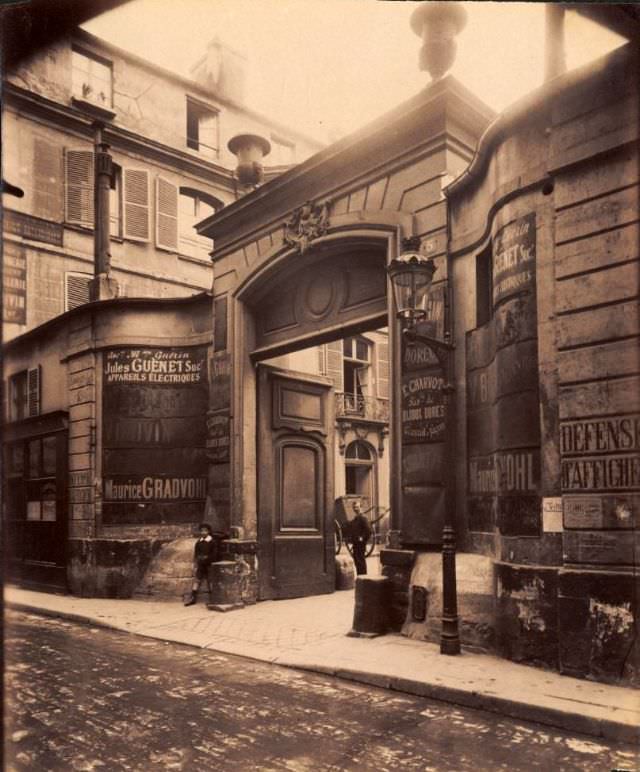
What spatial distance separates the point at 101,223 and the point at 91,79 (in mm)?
7627

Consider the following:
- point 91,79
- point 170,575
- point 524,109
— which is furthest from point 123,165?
point 524,109

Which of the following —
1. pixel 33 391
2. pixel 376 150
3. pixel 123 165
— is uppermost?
pixel 123 165

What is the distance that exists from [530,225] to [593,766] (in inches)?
192

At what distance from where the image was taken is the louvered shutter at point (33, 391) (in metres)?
15.0

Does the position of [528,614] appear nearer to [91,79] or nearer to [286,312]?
[286,312]

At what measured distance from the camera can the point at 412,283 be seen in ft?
24.8

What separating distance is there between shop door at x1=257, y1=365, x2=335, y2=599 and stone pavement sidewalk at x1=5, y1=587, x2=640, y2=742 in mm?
571

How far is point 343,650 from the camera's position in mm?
7695

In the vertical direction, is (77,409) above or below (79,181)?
below

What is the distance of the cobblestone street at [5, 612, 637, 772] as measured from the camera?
464cm

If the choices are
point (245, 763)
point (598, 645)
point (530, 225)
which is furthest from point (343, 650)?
point (530, 225)

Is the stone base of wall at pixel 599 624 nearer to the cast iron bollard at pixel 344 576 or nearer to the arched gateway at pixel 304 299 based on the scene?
the arched gateway at pixel 304 299

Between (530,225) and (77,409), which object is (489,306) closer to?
(530,225)

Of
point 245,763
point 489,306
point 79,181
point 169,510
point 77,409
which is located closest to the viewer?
point 245,763
